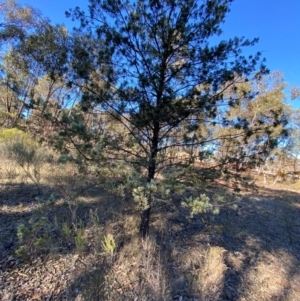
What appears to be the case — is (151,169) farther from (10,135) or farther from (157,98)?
(10,135)

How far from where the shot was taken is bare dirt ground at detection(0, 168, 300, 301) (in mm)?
2219

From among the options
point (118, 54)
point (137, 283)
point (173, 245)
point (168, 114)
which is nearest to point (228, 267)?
point (173, 245)

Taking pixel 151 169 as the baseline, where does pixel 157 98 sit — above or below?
above

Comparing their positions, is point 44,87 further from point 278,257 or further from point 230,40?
point 278,257

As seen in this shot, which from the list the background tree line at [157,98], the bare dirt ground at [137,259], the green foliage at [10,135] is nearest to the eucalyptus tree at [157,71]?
the background tree line at [157,98]

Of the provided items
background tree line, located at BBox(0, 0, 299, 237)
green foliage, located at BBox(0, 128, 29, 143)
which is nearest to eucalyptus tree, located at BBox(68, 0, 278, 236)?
background tree line, located at BBox(0, 0, 299, 237)

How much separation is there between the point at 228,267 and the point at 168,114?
6.60ft

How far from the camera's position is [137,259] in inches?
108

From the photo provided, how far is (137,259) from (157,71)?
2.24 meters

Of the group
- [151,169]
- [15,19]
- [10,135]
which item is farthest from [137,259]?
[15,19]

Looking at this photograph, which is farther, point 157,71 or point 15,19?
point 15,19

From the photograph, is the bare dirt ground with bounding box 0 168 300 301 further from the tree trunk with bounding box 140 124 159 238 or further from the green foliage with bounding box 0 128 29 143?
the green foliage with bounding box 0 128 29 143

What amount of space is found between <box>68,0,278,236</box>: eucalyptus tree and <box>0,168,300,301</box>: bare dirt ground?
3.50ft

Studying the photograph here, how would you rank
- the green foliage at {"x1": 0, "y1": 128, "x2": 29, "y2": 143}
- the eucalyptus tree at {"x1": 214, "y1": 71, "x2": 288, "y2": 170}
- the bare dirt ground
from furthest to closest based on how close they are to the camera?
1. the green foliage at {"x1": 0, "y1": 128, "x2": 29, "y2": 143}
2. the eucalyptus tree at {"x1": 214, "y1": 71, "x2": 288, "y2": 170}
3. the bare dirt ground
